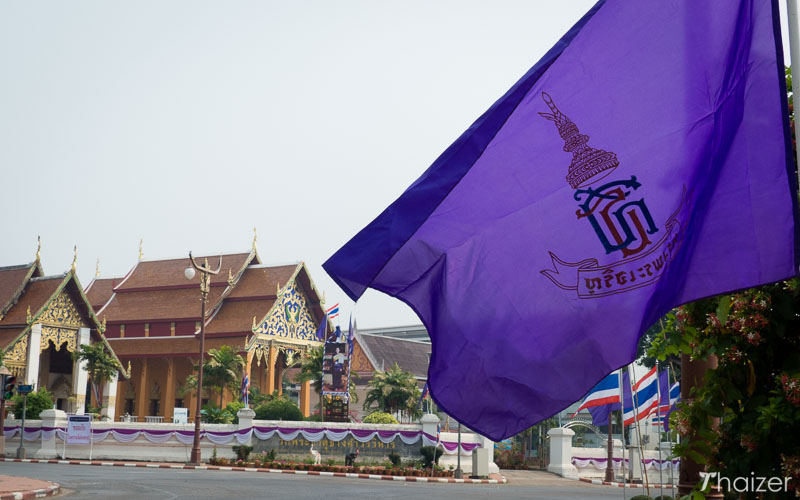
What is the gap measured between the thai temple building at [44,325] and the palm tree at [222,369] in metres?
4.37

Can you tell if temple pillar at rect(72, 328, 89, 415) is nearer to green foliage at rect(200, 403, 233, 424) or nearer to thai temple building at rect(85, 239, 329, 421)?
thai temple building at rect(85, 239, 329, 421)

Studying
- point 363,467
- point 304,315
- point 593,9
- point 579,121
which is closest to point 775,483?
point 579,121

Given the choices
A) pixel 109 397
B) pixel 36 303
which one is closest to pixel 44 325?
pixel 36 303

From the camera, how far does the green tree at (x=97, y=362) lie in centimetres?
4366

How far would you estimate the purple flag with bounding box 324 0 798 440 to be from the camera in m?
4.33

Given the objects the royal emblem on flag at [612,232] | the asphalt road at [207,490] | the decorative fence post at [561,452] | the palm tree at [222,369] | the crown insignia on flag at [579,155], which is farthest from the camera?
the palm tree at [222,369]

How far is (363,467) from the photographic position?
3272 cm

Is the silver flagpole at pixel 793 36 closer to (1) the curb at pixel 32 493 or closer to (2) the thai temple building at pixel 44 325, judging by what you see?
(1) the curb at pixel 32 493

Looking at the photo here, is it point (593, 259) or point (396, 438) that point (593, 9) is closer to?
point (593, 259)

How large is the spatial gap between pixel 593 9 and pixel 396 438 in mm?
30453

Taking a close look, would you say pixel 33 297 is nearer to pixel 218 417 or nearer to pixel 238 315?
pixel 238 315

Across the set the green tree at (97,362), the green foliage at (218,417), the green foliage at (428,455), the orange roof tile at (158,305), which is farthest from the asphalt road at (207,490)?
the orange roof tile at (158,305)

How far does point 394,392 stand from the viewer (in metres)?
47.6

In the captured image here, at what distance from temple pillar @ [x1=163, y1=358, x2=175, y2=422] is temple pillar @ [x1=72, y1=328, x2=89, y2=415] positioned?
7.82 meters
